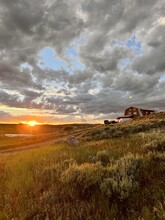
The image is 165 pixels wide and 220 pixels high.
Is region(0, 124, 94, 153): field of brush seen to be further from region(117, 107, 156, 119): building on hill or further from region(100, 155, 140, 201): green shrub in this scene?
region(100, 155, 140, 201): green shrub

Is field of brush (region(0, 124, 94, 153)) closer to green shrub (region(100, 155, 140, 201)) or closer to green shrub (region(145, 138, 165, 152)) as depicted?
green shrub (region(145, 138, 165, 152))

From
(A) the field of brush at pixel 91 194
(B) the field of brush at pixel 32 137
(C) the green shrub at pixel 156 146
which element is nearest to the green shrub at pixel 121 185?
(A) the field of brush at pixel 91 194

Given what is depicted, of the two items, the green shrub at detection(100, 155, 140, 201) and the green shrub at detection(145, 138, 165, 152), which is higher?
the green shrub at detection(145, 138, 165, 152)

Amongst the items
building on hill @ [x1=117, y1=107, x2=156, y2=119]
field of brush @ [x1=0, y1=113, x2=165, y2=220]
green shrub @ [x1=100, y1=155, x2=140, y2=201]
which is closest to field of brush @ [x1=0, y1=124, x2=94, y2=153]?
building on hill @ [x1=117, y1=107, x2=156, y2=119]

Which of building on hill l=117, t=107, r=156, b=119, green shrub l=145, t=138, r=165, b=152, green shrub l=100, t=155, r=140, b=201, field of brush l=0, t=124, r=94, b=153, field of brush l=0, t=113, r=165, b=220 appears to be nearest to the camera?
field of brush l=0, t=113, r=165, b=220

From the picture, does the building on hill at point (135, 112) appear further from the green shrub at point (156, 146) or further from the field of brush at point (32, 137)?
the green shrub at point (156, 146)

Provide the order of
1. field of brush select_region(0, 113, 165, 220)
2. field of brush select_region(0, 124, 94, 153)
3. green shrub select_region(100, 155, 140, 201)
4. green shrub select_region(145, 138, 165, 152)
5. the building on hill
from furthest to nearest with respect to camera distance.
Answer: the building on hill, field of brush select_region(0, 124, 94, 153), green shrub select_region(145, 138, 165, 152), green shrub select_region(100, 155, 140, 201), field of brush select_region(0, 113, 165, 220)

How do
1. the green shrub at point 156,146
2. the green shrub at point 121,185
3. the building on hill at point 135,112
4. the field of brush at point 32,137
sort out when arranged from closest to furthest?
the green shrub at point 121,185
the green shrub at point 156,146
the field of brush at point 32,137
the building on hill at point 135,112

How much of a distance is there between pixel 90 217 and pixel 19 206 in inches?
63.6

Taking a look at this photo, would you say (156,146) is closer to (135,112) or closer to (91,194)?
(91,194)

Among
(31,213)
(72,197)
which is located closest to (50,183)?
(72,197)

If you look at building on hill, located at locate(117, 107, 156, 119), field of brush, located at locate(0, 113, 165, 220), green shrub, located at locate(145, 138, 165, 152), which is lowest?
field of brush, located at locate(0, 113, 165, 220)

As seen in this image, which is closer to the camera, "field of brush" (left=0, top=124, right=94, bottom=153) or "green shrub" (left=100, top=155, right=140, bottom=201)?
"green shrub" (left=100, top=155, right=140, bottom=201)

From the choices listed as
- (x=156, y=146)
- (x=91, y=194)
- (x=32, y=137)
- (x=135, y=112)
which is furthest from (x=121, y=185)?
(x=135, y=112)
